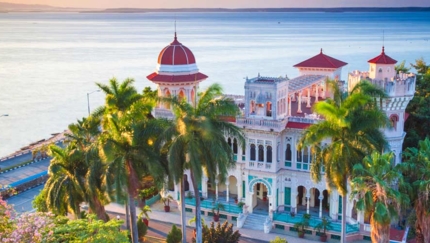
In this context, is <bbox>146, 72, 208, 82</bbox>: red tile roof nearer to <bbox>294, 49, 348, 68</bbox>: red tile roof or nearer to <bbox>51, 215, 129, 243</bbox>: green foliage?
<bbox>294, 49, 348, 68</bbox>: red tile roof

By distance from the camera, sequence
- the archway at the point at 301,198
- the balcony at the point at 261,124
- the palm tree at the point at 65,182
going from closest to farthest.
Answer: the palm tree at the point at 65,182, the balcony at the point at 261,124, the archway at the point at 301,198

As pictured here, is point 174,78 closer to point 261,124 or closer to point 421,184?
point 261,124

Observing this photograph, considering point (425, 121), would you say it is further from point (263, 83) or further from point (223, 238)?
point (223, 238)

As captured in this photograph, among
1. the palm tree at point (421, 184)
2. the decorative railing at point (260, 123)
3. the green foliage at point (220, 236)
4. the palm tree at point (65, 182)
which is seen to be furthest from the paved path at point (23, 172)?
the palm tree at point (421, 184)

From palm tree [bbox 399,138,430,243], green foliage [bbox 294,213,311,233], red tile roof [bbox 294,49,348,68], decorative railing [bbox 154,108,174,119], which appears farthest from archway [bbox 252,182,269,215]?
red tile roof [bbox 294,49,348,68]

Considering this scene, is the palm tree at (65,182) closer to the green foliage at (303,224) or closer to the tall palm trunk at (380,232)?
the green foliage at (303,224)

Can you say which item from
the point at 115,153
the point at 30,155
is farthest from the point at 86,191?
the point at 30,155

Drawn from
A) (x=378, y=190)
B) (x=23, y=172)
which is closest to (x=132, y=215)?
(x=378, y=190)
